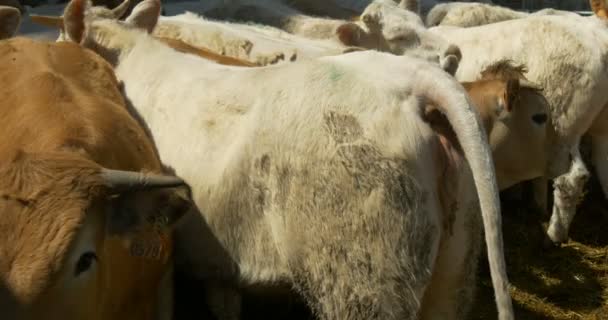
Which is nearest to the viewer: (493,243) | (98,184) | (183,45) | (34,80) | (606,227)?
(98,184)

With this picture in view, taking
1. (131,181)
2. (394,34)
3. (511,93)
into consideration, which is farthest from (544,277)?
(131,181)

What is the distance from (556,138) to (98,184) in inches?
160

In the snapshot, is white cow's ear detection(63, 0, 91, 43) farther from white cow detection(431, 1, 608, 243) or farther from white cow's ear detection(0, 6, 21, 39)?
white cow detection(431, 1, 608, 243)

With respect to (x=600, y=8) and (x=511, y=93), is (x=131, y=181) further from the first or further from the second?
(x=600, y=8)

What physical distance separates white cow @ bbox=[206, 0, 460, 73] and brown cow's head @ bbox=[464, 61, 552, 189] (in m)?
0.56

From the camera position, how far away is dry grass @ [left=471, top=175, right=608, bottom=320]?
5.50m

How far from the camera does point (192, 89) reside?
166 inches

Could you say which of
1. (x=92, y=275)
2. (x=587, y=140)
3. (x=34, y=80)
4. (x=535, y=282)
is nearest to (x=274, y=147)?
(x=92, y=275)

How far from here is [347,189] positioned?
3404 millimetres

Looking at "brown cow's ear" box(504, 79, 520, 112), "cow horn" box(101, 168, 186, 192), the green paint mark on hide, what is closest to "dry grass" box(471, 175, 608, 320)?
"brown cow's ear" box(504, 79, 520, 112)

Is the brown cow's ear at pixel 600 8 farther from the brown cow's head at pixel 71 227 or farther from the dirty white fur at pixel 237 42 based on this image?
the brown cow's head at pixel 71 227

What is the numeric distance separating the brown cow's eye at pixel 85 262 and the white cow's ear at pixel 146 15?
2.51 meters

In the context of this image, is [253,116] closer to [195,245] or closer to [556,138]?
[195,245]

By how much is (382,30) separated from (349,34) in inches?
16.0
